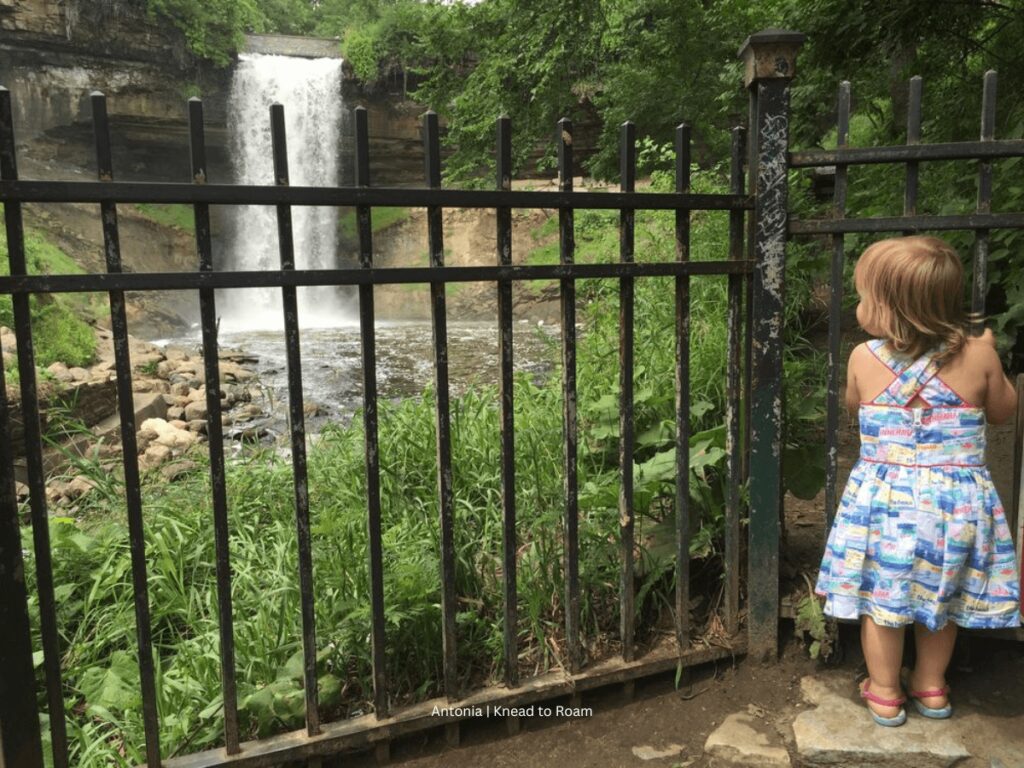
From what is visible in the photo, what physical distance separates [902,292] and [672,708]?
1.44m

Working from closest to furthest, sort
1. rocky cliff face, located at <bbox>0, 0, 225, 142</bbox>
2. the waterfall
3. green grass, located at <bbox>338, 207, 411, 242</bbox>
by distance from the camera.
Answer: rocky cliff face, located at <bbox>0, 0, 225, 142</bbox> < the waterfall < green grass, located at <bbox>338, 207, 411, 242</bbox>

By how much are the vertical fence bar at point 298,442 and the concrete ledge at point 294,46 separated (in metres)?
24.1

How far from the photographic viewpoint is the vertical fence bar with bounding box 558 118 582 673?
2207 millimetres

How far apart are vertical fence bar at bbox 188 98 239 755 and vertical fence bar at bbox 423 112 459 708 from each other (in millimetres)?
543

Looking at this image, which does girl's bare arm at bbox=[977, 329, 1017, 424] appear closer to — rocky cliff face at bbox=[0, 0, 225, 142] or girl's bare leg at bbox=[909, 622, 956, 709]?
girl's bare leg at bbox=[909, 622, 956, 709]

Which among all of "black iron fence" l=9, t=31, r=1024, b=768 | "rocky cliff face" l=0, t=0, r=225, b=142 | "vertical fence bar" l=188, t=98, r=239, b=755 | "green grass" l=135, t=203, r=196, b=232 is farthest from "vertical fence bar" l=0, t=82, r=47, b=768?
"green grass" l=135, t=203, r=196, b=232

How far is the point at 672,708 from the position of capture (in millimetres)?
2475

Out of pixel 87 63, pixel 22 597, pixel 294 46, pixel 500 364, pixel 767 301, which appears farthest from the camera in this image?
pixel 294 46

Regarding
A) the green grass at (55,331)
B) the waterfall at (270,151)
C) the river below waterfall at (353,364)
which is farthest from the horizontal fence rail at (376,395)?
the waterfall at (270,151)

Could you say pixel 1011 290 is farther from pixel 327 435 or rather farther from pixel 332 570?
pixel 327 435

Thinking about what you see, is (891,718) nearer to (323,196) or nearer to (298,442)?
(298,442)

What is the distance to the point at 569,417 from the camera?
2.35 meters

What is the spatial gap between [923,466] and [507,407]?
45.0 inches

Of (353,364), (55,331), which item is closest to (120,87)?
(55,331)
